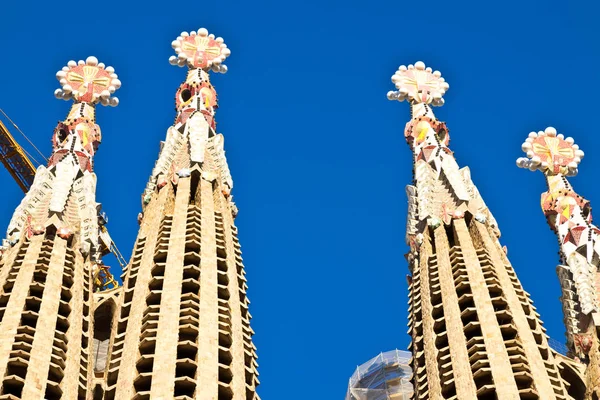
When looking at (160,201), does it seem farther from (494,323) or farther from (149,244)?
(494,323)

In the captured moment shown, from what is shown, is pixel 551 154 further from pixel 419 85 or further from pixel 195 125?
pixel 195 125

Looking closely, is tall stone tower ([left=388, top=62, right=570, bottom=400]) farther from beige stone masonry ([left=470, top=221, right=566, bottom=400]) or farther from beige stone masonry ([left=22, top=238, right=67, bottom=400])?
beige stone masonry ([left=22, top=238, right=67, bottom=400])

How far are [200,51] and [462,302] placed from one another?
18631 mm

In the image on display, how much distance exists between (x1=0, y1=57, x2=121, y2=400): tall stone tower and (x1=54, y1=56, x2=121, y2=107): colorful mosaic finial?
4cm

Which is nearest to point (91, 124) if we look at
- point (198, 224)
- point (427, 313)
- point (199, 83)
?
point (199, 83)

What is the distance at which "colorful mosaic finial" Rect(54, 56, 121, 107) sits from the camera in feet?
213

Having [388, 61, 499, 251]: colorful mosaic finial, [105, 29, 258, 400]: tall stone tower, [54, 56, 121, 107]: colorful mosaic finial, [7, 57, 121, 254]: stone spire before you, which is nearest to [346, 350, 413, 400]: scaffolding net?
[388, 61, 499, 251]: colorful mosaic finial

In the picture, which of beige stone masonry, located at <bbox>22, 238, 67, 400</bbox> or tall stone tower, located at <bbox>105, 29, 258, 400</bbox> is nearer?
beige stone masonry, located at <bbox>22, 238, 67, 400</bbox>

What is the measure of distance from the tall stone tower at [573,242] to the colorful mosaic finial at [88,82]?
49.1ft

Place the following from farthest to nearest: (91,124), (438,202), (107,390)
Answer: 1. (91,124)
2. (438,202)
3. (107,390)

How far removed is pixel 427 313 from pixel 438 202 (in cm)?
661

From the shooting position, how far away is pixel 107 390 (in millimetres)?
46312

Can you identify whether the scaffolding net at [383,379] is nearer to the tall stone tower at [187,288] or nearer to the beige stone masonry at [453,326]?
the beige stone masonry at [453,326]

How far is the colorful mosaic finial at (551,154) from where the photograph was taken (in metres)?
64.0
